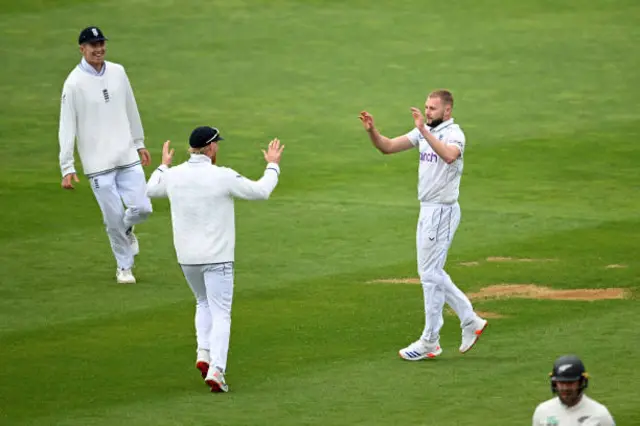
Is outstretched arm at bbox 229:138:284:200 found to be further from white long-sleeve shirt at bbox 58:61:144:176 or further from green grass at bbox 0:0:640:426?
white long-sleeve shirt at bbox 58:61:144:176

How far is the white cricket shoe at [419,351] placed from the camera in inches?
523

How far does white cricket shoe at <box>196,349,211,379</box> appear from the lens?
12.5 m

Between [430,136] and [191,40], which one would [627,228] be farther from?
[191,40]

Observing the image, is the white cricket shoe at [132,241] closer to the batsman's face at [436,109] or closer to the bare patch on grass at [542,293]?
the bare patch on grass at [542,293]

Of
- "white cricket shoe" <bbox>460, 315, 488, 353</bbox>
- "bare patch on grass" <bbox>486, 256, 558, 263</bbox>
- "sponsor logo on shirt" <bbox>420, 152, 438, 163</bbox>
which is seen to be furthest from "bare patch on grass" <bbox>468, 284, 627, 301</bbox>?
"sponsor logo on shirt" <bbox>420, 152, 438, 163</bbox>

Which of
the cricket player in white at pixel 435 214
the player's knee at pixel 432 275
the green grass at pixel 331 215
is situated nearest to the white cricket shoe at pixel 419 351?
the cricket player in white at pixel 435 214

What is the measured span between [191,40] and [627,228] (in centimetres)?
1313

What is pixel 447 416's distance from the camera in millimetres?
11633

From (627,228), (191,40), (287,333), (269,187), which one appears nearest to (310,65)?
(191,40)

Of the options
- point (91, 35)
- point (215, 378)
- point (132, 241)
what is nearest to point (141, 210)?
point (132, 241)

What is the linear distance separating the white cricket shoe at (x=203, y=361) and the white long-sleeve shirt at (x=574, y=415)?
4127mm

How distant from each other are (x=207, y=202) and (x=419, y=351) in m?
2.24

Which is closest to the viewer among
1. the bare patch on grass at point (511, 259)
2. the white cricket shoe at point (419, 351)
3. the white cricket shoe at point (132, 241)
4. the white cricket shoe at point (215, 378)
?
the white cricket shoe at point (215, 378)

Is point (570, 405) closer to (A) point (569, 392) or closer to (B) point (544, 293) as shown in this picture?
(A) point (569, 392)
